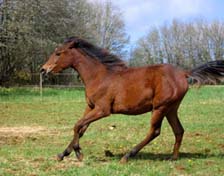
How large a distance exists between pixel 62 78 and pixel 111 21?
58.7 feet

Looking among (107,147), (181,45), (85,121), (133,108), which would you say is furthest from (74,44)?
(181,45)

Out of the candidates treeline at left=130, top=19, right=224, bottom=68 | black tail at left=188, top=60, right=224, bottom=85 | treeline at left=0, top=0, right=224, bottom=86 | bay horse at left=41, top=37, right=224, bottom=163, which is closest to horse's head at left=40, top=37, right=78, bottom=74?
bay horse at left=41, top=37, right=224, bottom=163

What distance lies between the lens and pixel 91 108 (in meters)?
7.43

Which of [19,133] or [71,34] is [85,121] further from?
[71,34]

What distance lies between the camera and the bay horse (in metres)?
7.05

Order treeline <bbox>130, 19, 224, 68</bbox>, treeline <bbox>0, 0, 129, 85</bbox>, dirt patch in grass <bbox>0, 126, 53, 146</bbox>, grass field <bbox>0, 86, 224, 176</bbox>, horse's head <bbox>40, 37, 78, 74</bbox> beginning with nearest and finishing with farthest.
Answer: grass field <bbox>0, 86, 224, 176</bbox>, horse's head <bbox>40, 37, 78, 74</bbox>, dirt patch in grass <bbox>0, 126, 53, 146</bbox>, treeline <bbox>0, 0, 129, 85</bbox>, treeline <bbox>130, 19, 224, 68</bbox>

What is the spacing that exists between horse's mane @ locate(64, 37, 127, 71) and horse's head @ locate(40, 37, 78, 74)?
0.31ft

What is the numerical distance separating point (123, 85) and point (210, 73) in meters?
1.61

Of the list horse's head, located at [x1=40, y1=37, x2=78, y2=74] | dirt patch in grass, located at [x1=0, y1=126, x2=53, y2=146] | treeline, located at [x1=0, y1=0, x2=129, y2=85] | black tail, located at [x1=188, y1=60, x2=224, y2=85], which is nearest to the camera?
black tail, located at [x1=188, y1=60, x2=224, y2=85]

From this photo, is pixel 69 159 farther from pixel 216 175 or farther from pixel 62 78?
pixel 62 78

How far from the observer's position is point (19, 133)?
1100 cm

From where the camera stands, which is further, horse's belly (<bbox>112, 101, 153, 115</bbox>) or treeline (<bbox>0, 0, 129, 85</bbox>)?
treeline (<bbox>0, 0, 129, 85</bbox>)

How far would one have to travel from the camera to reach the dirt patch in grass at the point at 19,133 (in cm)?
978

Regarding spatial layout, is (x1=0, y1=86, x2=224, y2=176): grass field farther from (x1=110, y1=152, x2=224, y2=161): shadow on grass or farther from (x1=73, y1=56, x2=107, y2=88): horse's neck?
(x1=73, y1=56, x2=107, y2=88): horse's neck
